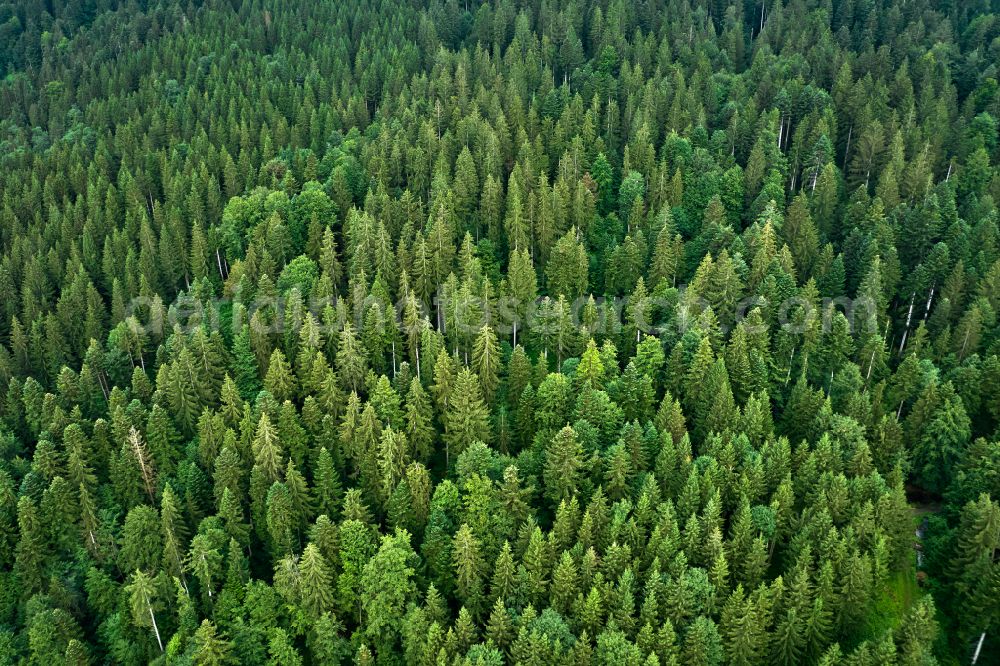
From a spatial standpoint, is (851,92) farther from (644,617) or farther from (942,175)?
(644,617)

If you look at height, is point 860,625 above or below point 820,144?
below

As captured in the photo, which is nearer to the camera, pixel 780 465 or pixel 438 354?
pixel 780 465

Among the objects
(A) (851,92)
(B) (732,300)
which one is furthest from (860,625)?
(A) (851,92)

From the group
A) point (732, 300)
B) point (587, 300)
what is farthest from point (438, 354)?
point (732, 300)

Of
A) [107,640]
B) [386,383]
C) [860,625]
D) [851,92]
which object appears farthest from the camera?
[851,92]

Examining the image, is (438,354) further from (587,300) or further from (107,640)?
(107,640)

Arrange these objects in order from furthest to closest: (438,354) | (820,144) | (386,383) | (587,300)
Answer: (820,144)
(587,300)
(438,354)
(386,383)

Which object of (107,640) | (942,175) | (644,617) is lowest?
(107,640)
